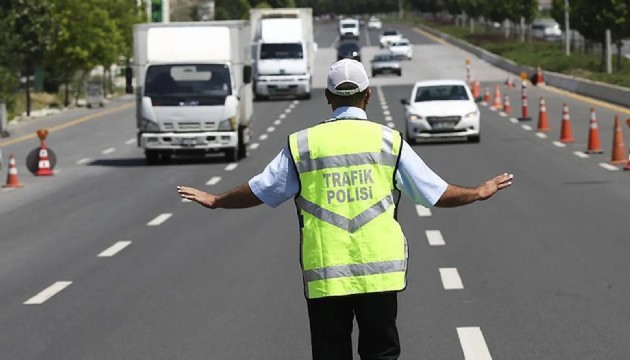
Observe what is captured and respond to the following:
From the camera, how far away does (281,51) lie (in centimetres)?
5831

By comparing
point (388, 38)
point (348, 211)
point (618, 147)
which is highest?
point (348, 211)

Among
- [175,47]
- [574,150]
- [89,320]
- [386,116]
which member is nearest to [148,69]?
[175,47]

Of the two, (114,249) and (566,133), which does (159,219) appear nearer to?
(114,249)

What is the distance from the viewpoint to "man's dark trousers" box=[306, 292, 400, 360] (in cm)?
608

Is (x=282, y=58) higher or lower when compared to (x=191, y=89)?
lower

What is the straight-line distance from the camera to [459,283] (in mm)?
13062

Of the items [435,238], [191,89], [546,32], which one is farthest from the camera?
[546,32]

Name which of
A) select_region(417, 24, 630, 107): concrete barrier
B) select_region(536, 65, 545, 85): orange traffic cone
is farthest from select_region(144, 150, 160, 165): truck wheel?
select_region(536, 65, 545, 85): orange traffic cone

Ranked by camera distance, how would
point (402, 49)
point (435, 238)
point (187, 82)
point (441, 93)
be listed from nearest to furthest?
point (435, 238)
point (187, 82)
point (441, 93)
point (402, 49)

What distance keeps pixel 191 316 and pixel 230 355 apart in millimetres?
1716

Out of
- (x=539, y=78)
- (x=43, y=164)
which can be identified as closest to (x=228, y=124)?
(x=43, y=164)

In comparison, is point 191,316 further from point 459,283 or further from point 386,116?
point 386,116

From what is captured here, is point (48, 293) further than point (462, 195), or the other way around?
point (48, 293)

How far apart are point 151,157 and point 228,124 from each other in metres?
1.82
